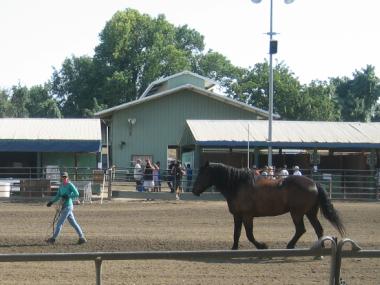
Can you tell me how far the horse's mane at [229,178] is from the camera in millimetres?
13125

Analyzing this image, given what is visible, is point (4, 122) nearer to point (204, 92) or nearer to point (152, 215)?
point (204, 92)

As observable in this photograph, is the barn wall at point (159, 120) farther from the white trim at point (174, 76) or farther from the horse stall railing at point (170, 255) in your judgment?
the horse stall railing at point (170, 255)

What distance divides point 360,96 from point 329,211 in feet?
214

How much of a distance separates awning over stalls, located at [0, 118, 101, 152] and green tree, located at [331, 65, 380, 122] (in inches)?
1710

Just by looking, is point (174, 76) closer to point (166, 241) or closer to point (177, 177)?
point (177, 177)

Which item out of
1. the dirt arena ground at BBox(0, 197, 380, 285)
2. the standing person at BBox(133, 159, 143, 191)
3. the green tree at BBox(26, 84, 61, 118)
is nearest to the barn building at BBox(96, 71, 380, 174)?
the standing person at BBox(133, 159, 143, 191)

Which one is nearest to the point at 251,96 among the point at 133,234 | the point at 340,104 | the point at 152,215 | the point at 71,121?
the point at 340,104

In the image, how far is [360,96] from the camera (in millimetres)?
75375

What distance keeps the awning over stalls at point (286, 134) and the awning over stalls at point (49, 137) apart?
17.3 ft

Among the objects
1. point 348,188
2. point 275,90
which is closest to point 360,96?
point 275,90

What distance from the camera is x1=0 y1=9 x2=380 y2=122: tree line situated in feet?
237

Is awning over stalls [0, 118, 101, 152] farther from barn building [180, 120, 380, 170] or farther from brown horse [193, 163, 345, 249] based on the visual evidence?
brown horse [193, 163, 345, 249]

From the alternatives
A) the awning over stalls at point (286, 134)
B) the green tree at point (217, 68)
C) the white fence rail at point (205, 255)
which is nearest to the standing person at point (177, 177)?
the awning over stalls at point (286, 134)

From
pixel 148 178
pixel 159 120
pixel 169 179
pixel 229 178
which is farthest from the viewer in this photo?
pixel 159 120
